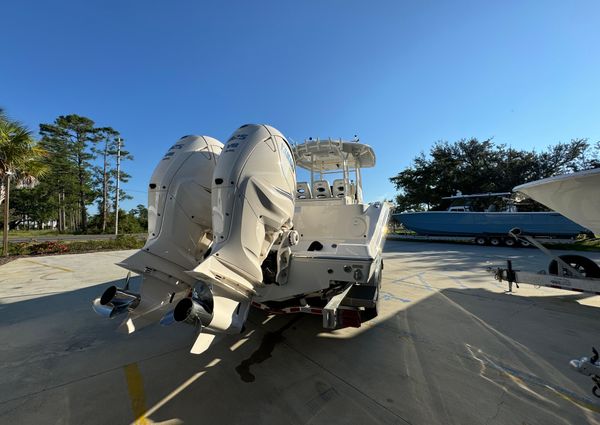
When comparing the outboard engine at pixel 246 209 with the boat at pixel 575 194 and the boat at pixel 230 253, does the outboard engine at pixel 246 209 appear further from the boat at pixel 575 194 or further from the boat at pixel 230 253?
the boat at pixel 575 194

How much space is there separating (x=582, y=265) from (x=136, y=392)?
7152 millimetres

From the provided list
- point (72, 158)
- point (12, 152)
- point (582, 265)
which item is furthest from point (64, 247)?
point (72, 158)

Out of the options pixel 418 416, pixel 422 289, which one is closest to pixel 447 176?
pixel 422 289

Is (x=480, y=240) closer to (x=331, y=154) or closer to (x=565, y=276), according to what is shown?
(x=565, y=276)

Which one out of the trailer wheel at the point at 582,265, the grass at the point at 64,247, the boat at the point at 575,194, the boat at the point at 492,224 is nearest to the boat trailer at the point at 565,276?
the trailer wheel at the point at 582,265

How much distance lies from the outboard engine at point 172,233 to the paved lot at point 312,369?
69 centimetres

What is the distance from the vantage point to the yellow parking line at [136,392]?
190cm

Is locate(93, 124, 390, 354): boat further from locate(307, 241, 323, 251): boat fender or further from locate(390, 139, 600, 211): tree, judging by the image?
locate(390, 139, 600, 211): tree

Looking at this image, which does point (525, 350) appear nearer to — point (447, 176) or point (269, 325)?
point (269, 325)

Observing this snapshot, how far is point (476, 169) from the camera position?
85.8ft

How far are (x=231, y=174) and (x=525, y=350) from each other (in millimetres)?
3775

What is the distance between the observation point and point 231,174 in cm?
219

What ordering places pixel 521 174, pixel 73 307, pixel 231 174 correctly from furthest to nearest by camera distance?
1. pixel 521 174
2. pixel 73 307
3. pixel 231 174

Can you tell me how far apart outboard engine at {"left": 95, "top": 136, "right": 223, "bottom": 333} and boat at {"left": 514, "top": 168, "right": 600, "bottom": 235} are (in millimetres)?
4985
